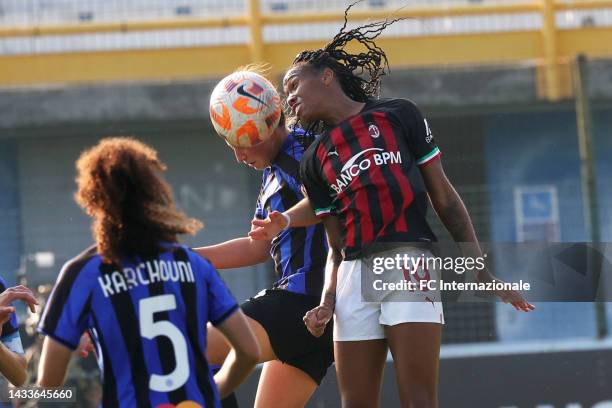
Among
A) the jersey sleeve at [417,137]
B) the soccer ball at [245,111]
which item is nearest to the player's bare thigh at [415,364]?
the jersey sleeve at [417,137]

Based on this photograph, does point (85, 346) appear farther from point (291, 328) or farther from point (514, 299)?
point (514, 299)

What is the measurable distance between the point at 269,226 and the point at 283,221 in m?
0.07

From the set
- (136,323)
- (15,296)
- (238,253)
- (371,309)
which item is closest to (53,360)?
(136,323)

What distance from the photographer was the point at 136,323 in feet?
12.7

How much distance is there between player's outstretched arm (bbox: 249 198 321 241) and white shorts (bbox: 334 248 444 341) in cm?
27

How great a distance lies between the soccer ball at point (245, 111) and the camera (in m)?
5.71

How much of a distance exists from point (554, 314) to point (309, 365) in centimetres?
535

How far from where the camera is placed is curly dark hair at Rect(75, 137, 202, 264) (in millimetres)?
3912

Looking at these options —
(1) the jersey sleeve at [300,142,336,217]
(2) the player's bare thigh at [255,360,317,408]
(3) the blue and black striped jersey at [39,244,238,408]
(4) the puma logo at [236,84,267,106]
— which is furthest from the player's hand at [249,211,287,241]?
(3) the blue and black striped jersey at [39,244,238,408]

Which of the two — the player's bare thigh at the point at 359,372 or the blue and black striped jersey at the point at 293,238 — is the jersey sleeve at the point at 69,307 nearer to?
the player's bare thigh at the point at 359,372

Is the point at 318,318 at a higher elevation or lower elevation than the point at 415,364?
higher

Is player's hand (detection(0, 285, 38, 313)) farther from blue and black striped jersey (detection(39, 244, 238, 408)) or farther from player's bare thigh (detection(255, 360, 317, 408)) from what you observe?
player's bare thigh (detection(255, 360, 317, 408))

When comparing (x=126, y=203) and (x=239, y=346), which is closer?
(x=126, y=203)

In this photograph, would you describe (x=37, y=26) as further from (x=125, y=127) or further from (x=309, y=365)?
(x=309, y=365)
